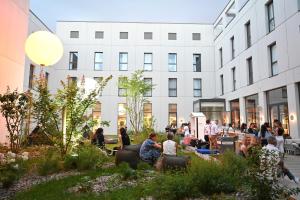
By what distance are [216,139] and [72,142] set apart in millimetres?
8731

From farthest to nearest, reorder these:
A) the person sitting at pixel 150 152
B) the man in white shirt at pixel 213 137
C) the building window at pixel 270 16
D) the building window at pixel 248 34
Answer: the building window at pixel 248 34
the building window at pixel 270 16
the man in white shirt at pixel 213 137
the person sitting at pixel 150 152

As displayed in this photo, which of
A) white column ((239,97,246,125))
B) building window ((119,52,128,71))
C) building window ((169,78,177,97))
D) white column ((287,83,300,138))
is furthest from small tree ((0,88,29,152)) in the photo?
building window ((169,78,177,97))

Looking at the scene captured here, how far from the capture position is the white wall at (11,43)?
6945 millimetres

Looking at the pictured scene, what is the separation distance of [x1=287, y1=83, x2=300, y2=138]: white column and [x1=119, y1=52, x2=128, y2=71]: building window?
18633 mm

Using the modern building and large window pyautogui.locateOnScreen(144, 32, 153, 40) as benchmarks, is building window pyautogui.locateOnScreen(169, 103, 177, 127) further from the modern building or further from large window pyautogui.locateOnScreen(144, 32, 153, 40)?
large window pyautogui.locateOnScreen(144, 32, 153, 40)

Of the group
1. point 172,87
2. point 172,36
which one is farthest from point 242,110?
point 172,36

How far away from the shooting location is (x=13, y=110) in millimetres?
7312

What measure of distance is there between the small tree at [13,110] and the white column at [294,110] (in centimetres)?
1339

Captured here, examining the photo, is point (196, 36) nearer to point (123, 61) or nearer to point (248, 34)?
point (123, 61)

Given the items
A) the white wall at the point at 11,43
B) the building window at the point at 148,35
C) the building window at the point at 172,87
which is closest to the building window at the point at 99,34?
the building window at the point at 148,35

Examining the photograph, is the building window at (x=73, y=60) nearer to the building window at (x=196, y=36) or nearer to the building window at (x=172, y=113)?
the building window at (x=172, y=113)

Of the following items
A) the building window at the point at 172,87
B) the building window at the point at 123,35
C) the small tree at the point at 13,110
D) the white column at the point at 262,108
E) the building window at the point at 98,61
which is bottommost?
the small tree at the point at 13,110

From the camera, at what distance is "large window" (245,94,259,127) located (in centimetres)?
2009

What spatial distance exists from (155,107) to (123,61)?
629 cm
